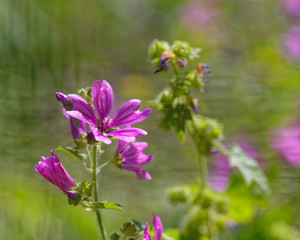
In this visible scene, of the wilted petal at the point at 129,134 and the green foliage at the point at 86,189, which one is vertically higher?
the wilted petal at the point at 129,134

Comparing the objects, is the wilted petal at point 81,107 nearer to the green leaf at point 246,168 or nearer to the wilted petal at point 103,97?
the wilted petal at point 103,97

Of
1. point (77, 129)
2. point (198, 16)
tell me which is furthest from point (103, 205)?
point (198, 16)

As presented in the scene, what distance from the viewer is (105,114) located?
1.97 feet

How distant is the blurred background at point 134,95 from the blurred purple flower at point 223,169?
0.03 metres

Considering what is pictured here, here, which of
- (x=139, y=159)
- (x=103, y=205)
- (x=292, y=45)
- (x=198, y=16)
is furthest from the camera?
(x=198, y=16)

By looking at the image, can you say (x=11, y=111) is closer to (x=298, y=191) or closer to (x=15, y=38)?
(x=15, y=38)

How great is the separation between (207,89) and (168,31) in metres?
0.86

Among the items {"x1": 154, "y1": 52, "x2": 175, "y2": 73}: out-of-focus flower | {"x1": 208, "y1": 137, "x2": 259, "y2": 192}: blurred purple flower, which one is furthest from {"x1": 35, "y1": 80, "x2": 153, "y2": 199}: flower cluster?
{"x1": 208, "y1": 137, "x2": 259, "y2": 192}: blurred purple flower

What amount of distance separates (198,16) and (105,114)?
208cm

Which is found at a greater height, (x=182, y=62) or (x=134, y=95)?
(x=134, y=95)

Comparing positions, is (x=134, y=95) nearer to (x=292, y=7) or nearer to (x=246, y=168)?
(x=292, y=7)

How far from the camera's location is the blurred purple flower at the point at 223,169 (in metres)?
1.40

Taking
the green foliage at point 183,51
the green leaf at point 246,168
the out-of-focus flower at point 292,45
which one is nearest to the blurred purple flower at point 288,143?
the out-of-focus flower at point 292,45

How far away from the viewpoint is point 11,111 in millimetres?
1436
